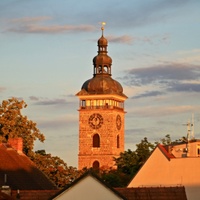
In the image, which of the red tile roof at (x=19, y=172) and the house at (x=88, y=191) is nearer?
the house at (x=88, y=191)

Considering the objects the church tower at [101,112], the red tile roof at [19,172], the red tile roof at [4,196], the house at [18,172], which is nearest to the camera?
the red tile roof at [4,196]

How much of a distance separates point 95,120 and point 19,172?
130 m

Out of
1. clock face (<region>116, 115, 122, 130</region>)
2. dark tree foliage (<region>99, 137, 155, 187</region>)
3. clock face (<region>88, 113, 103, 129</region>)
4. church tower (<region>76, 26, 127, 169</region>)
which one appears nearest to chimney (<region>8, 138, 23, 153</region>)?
dark tree foliage (<region>99, 137, 155, 187</region>)

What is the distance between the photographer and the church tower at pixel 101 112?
190 metres

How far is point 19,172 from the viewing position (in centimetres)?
6206

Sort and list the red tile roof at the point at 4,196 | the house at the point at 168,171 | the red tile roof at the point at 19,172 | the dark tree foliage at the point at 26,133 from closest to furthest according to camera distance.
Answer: the red tile roof at the point at 4,196 → the red tile roof at the point at 19,172 → the house at the point at 168,171 → the dark tree foliage at the point at 26,133

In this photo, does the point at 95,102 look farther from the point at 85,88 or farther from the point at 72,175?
the point at 72,175

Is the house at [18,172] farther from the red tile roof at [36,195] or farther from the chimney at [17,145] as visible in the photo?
the red tile roof at [36,195]

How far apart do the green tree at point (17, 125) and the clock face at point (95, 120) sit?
11223cm

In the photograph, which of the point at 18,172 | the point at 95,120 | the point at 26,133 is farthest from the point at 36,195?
the point at 95,120

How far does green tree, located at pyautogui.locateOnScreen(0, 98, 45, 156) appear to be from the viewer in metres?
78.0

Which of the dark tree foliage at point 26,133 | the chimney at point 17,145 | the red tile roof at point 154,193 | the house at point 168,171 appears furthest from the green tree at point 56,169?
the red tile roof at point 154,193

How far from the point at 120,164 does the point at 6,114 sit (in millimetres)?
30816

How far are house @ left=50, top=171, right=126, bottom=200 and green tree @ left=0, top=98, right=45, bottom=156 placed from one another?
35595 millimetres
